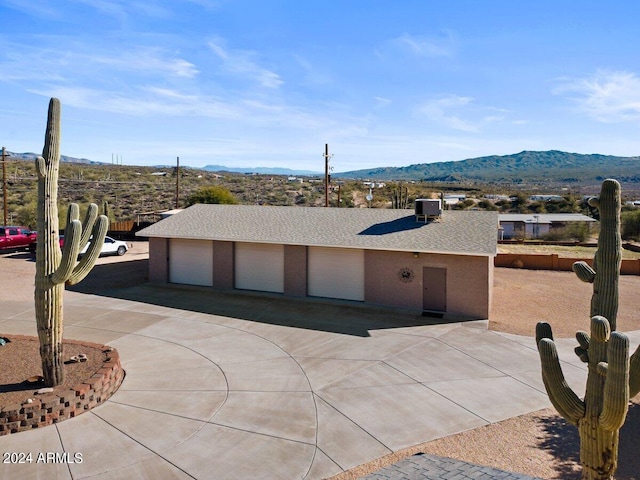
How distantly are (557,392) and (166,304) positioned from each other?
48.5 feet

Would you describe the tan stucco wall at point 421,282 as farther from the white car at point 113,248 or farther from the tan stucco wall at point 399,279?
the white car at point 113,248

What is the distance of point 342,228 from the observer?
1988 centimetres

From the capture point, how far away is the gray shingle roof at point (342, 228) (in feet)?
56.4

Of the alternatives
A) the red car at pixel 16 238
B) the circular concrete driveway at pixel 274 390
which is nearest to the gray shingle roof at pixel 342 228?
the circular concrete driveway at pixel 274 390

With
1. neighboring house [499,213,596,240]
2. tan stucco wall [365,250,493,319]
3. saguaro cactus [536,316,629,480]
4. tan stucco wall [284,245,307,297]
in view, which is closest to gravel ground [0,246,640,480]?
tan stucco wall [365,250,493,319]

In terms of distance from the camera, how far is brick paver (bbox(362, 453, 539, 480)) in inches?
280

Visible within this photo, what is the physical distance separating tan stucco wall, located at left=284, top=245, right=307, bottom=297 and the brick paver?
39.0 feet

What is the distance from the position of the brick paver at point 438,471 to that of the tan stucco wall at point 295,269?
11.9 m

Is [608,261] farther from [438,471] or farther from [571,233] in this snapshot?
[571,233]

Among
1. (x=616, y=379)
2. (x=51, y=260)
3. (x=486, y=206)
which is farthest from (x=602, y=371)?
(x=486, y=206)

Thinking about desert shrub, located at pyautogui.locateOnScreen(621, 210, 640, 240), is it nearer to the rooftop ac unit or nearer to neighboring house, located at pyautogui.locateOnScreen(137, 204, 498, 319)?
neighboring house, located at pyautogui.locateOnScreen(137, 204, 498, 319)

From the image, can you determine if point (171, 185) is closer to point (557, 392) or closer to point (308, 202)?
point (308, 202)

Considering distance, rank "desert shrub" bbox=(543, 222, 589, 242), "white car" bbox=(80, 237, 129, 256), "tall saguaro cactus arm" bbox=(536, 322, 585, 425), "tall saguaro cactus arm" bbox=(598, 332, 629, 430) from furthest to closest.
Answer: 1. "desert shrub" bbox=(543, 222, 589, 242)
2. "white car" bbox=(80, 237, 129, 256)
3. "tall saguaro cactus arm" bbox=(536, 322, 585, 425)
4. "tall saguaro cactus arm" bbox=(598, 332, 629, 430)

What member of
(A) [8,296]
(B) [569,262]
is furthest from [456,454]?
(B) [569,262]
